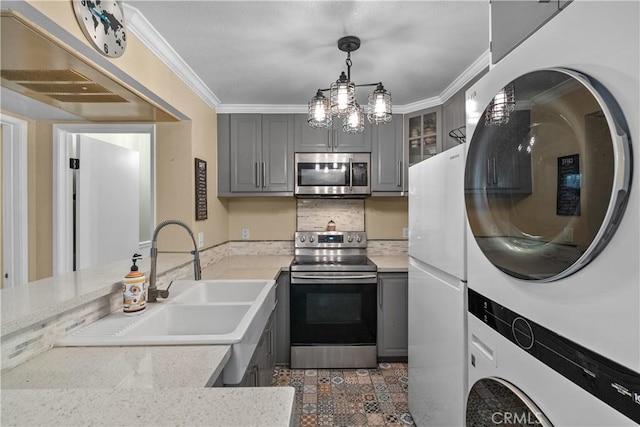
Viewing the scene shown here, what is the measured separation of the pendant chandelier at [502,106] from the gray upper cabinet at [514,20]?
0.58 feet

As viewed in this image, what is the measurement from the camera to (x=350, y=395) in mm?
2211

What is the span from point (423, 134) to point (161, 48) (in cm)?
216

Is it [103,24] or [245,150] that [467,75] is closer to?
[245,150]

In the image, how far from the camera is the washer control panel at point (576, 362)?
21.7 inches

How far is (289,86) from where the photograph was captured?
7.98ft

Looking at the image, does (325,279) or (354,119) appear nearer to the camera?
(354,119)

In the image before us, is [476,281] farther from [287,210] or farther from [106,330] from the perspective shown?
[287,210]

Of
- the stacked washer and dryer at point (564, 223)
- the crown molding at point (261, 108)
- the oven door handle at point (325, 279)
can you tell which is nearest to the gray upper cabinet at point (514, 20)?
the stacked washer and dryer at point (564, 223)

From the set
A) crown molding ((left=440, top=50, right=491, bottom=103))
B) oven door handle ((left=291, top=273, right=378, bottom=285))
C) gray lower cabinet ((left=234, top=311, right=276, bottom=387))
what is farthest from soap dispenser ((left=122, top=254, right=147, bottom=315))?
crown molding ((left=440, top=50, right=491, bottom=103))

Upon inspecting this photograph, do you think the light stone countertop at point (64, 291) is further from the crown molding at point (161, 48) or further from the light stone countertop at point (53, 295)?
the crown molding at point (161, 48)

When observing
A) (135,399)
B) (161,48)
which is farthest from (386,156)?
(135,399)

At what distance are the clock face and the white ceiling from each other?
0.48ft

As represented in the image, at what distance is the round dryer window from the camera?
572mm

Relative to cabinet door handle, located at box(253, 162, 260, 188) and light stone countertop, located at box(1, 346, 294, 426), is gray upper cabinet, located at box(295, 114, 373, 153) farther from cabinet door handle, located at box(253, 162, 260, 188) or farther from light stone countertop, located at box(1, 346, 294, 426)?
light stone countertop, located at box(1, 346, 294, 426)
